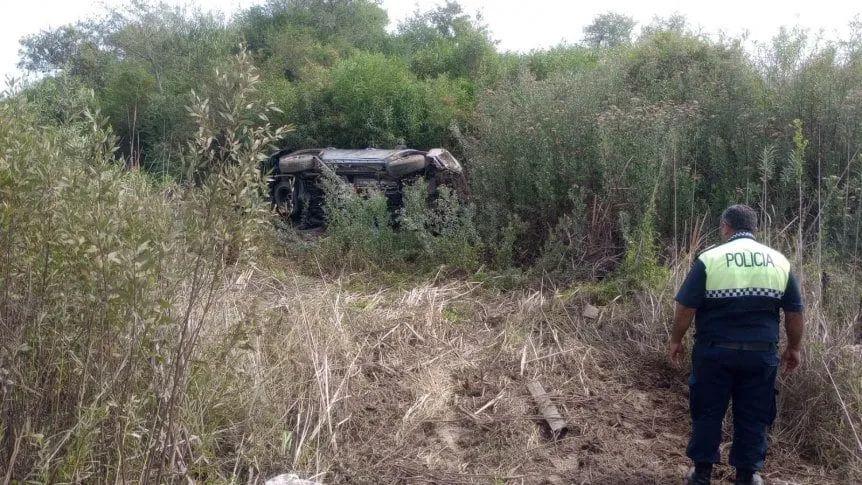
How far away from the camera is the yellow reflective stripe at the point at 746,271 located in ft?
14.7

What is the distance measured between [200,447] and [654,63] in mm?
8751

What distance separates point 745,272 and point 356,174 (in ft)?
23.5

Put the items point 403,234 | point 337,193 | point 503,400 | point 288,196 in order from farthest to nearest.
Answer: point 288,196
point 337,193
point 403,234
point 503,400

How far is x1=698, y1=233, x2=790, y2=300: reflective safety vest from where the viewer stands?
4492mm

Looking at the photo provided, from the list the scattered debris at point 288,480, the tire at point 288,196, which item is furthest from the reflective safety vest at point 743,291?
the tire at point 288,196

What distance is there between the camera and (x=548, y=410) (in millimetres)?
5801

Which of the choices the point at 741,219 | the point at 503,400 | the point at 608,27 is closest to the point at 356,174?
the point at 503,400

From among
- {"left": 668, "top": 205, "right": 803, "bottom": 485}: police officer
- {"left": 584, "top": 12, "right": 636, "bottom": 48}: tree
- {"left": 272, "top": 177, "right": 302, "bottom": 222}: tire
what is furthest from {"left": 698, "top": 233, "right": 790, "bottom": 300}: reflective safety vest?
{"left": 584, "top": 12, "right": 636, "bottom": 48}: tree

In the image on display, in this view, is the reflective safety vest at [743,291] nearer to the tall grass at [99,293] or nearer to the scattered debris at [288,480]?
the scattered debris at [288,480]

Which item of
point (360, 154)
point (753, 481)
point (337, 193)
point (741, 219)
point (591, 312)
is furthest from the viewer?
point (360, 154)

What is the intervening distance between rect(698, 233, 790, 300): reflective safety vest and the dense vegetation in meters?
0.93

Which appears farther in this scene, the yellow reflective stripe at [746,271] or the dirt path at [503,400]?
the dirt path at [503,400]

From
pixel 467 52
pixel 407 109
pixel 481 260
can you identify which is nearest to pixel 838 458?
pixel 481 260

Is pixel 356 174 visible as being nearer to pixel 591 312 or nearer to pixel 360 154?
pixel 360 154
